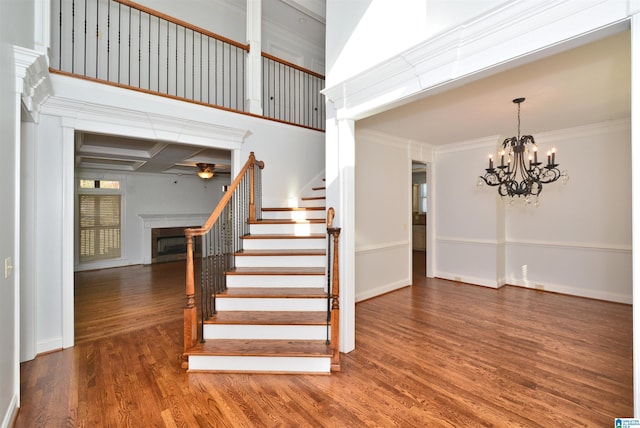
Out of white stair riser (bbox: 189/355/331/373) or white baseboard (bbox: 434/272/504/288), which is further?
white baseboard (bbox: 434/272/504/288)

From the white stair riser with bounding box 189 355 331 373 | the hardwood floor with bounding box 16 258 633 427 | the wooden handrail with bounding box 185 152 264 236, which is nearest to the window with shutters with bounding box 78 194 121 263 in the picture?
the hardwood floor with bounding box 16 258 633 427

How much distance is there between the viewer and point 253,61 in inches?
183

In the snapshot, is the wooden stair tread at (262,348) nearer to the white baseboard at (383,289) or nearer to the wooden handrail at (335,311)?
the wooden handrail at (335,311)

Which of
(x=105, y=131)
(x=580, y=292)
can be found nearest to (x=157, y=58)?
(x=105, y=131)

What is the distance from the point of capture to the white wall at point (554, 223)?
14.8 feet

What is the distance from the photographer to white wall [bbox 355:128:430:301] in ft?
15.8

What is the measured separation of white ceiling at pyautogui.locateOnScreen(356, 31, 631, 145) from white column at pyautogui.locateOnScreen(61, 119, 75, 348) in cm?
335

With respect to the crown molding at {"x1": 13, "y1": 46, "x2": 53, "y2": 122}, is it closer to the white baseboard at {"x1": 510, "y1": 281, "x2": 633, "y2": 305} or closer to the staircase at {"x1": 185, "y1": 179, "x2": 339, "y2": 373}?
the staircase at {"x1": 185, "y1": 179, "x2": 339, "y2": 373}

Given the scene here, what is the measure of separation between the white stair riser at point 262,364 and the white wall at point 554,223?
4.02 meters

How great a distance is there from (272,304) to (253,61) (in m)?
3.51

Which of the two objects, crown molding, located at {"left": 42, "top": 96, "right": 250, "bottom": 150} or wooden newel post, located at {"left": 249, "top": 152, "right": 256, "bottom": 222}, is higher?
crown molding, located at {"left": 42, "top": 96, "right": 250, "bottom": 150}

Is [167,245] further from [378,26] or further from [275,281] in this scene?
[378,26]

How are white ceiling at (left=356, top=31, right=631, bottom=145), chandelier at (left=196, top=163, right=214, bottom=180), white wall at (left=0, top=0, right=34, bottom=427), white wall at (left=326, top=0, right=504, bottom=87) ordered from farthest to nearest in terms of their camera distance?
1. chandelier at (left=196, top=163, right=214, bottom=180)
2. white ceiling at (left=356, top=31, right=631, bottom=145)
3. white wall at (left=326, top=0, right=504, bottom=87)
4. white wall at (left=0, top=0, right=34, bottom=427)

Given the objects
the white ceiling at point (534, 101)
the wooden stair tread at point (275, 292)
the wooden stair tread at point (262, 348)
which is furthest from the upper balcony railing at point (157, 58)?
the wooden stair tread at point (262, 348)
